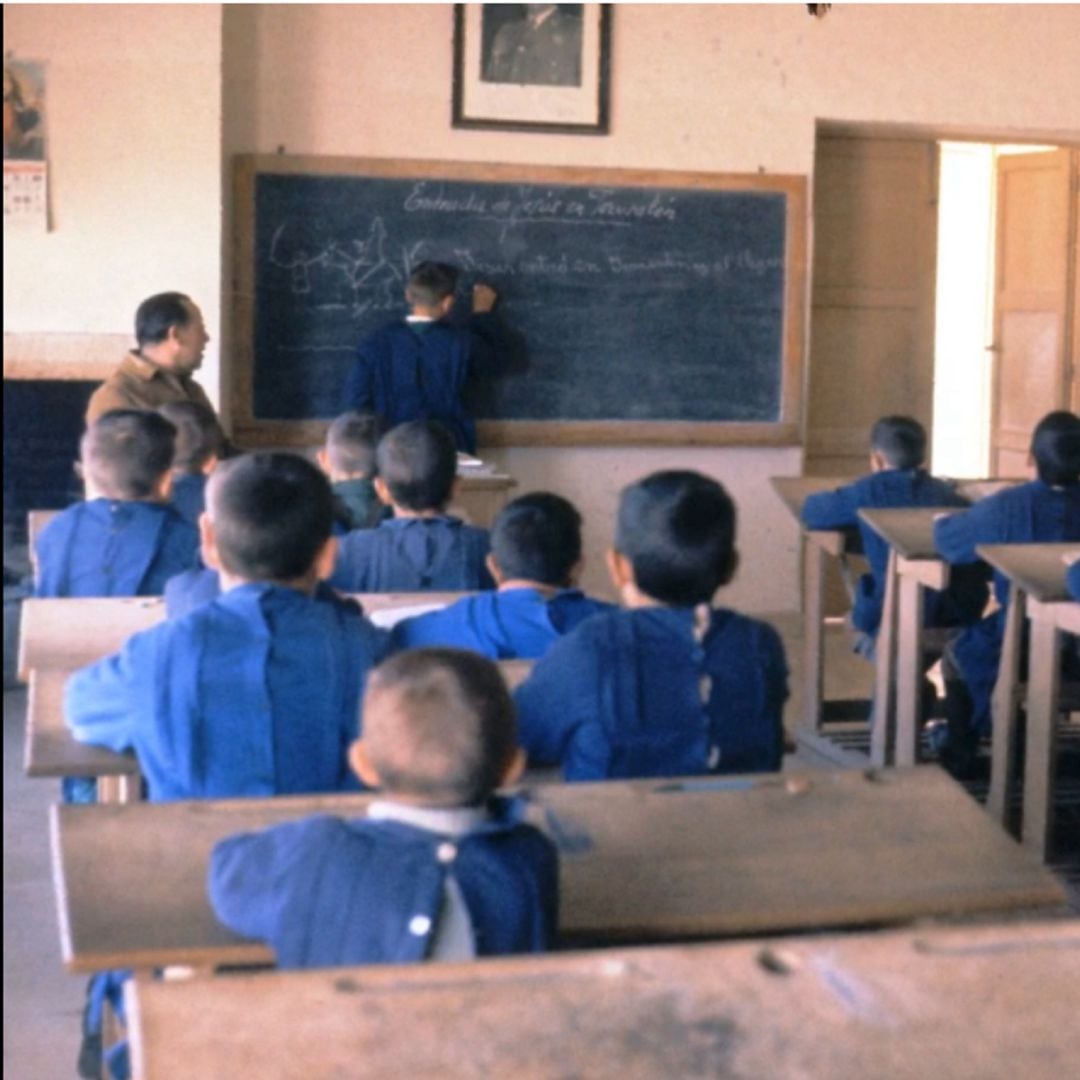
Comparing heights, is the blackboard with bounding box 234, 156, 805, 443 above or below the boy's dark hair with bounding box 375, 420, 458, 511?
above

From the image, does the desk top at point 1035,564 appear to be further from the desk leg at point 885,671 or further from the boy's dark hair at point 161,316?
the boy's dark hair at point 161,316

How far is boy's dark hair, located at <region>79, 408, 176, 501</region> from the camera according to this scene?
12.1 ft

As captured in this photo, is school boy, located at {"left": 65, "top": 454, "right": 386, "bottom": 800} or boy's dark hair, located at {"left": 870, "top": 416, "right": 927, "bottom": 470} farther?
boy's dark hair, located at {"left": 870, "top": 416, "right": 927, "bottom": 470}

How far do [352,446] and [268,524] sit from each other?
1.84m

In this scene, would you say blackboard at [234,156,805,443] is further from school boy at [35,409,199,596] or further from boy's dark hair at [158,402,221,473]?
school boy at [35,409,199,596]

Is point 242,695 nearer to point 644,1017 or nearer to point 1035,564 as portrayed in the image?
point 644,1017

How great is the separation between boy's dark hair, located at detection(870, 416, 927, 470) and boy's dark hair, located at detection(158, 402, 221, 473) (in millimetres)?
1904

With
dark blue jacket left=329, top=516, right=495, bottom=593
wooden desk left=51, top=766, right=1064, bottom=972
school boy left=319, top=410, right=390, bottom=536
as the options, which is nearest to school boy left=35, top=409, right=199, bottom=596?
dark blue jacket left=329, top=516, right=495, bottom=593

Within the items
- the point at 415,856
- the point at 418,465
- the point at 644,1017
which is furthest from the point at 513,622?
the point at 644,1017

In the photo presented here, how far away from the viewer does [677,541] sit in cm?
262

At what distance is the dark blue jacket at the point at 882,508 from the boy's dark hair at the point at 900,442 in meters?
0.03

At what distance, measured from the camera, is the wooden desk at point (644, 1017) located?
1433mm

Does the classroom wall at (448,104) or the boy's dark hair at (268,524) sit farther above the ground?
the classroom wall at (448,104)

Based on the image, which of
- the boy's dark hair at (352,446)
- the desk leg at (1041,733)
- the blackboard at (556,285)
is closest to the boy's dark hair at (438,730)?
the boy's dark hair at (352,446)
